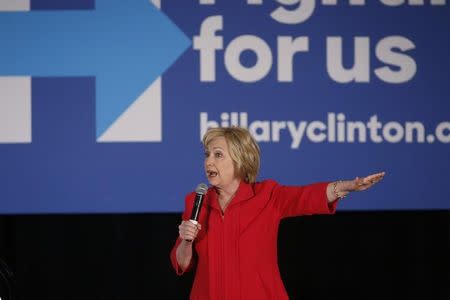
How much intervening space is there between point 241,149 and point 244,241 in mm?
318

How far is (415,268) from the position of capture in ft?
11.5

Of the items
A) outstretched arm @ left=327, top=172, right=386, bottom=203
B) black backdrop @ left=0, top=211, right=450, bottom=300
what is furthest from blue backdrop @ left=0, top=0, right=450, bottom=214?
outstretched arm @ left=327, top=172, right=386, bottom=203

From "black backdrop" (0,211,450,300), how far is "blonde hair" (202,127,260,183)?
1.45 m

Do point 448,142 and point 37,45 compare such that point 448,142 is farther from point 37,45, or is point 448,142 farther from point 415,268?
point 37,45

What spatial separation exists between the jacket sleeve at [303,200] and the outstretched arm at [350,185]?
0.02 metres

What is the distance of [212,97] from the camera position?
3.27 meters

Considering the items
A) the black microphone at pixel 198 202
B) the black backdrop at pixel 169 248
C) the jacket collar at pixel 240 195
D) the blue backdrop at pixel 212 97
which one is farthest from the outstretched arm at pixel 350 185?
the black backdrop at pixel 169 248

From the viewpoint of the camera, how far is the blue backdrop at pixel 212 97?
3.25 metres

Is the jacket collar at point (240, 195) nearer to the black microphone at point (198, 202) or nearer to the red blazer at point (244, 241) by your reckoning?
the red blazer at point (244, 241)

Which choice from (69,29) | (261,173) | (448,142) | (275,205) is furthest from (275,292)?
(69,29)

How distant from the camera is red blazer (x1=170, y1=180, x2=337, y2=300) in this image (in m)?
1.95

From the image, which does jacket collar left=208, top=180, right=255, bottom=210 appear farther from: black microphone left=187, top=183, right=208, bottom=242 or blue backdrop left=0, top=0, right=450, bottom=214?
blue backdrop left=0, top=0, right=450, bottom=214

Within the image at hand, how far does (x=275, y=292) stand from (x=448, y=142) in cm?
176

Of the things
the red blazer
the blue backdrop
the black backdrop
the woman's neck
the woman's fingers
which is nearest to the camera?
the woman's fingers
